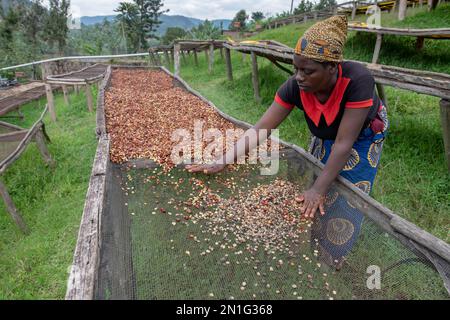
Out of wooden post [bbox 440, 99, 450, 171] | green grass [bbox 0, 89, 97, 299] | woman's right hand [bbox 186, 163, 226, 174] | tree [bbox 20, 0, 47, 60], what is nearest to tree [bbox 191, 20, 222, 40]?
tree [bbox 20, 0, 47, 60]

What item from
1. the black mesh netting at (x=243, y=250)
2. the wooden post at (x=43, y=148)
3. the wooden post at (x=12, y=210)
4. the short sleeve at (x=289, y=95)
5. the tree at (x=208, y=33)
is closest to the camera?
the black mesh netting at (x=243, y=250)

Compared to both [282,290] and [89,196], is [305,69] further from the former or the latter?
[89,196]

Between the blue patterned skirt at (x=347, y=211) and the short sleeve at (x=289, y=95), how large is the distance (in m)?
0.41

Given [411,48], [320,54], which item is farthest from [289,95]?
[411,48]

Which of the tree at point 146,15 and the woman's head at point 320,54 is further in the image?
→ the tree at point 146,15

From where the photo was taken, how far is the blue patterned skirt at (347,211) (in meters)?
1.62

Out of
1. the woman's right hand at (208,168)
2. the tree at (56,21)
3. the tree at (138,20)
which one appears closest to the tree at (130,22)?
the tree at (138,20)

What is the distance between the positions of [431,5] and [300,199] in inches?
367

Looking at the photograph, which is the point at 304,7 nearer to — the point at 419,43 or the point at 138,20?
the point at 138,20

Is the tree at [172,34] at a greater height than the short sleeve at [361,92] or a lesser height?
greater

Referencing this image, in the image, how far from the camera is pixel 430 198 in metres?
2.85

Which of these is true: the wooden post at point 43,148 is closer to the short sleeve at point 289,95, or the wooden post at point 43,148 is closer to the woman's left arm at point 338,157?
the short sleeve at point 289,95
